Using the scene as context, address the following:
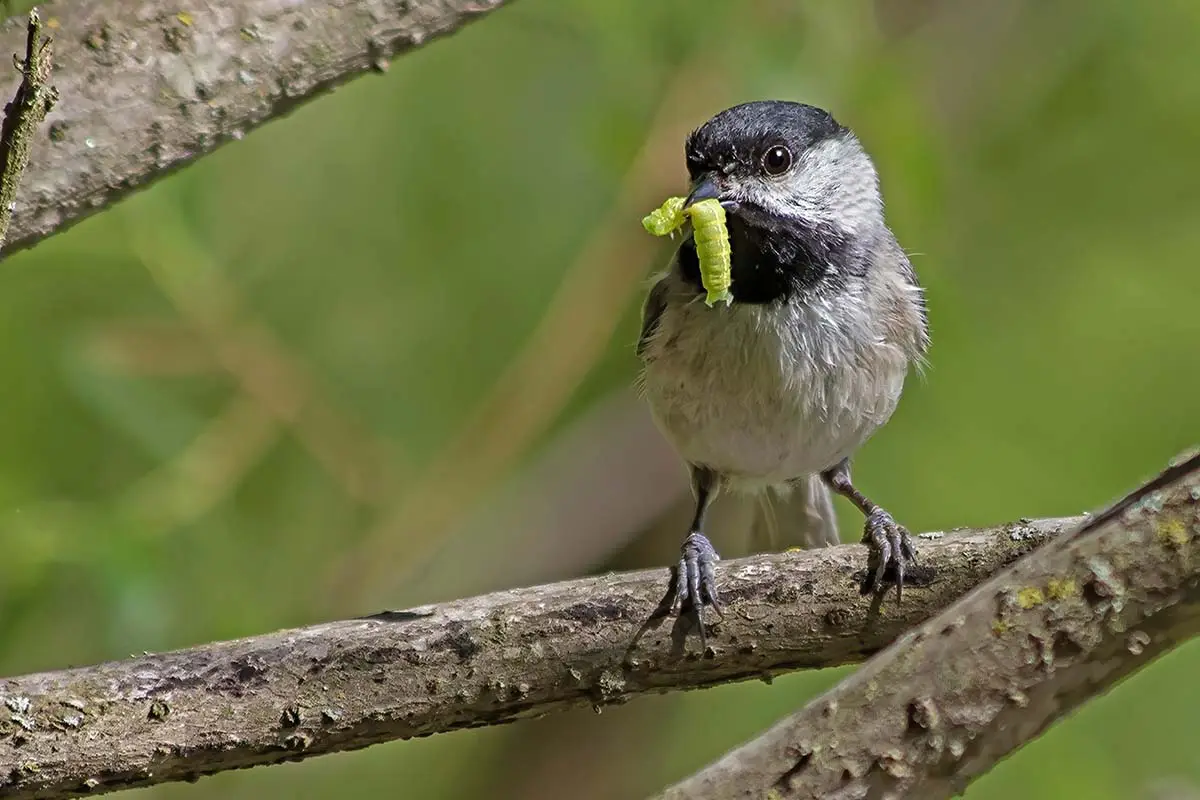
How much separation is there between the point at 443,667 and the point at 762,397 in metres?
1.09

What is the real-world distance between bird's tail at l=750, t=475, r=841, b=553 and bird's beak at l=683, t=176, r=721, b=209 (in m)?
1.09

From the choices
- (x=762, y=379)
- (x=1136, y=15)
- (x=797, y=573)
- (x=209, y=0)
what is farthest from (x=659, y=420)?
(x=1136, y=15)

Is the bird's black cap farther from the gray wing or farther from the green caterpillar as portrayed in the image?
the gray wing

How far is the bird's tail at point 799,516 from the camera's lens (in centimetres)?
350

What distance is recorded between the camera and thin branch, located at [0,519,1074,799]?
1.83 metres

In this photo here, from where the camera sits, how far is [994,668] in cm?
149

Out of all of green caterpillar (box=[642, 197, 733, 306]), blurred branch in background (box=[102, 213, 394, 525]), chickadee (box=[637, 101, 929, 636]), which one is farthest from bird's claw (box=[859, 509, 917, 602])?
blurred branch in background (box=[102, 213, 394, 525])

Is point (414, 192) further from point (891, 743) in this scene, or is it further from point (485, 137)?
point (891, 743)

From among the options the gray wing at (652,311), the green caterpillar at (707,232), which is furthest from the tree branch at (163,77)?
the gray wing at (652,311)

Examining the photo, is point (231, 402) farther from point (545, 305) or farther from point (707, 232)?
point (707, 232)

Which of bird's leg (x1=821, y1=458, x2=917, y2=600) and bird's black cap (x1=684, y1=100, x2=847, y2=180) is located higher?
bird's black cap (x1=684, y1=100, x2=847, y2=180)

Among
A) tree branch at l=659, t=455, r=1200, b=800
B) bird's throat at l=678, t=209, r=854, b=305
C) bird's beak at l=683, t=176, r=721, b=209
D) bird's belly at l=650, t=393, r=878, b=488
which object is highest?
bird's beak at l=683, t=176, r=721, b=209

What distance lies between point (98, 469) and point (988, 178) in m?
2.84

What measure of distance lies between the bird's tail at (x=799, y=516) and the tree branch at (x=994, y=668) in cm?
196
